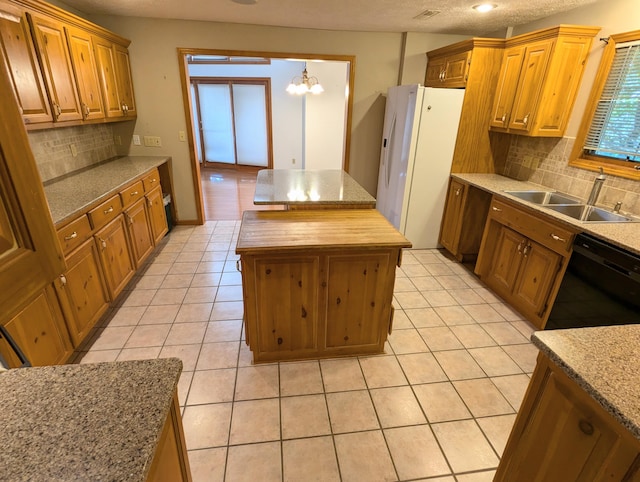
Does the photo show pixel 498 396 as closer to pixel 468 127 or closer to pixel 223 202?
pixel 468 127

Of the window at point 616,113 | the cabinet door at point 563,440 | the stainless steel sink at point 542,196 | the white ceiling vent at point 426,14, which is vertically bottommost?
the cabinet door at point 563,440

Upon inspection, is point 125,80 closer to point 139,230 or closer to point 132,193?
point 132,193

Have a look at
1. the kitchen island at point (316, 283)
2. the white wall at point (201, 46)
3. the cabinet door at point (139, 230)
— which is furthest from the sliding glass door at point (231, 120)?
the kitchen island at point (316, 283)

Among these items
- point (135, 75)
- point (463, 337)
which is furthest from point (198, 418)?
point (135, 75)

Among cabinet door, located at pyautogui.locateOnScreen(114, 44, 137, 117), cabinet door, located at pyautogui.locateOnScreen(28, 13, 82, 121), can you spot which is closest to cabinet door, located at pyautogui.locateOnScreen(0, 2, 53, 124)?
cabinet door, located at pyautogui.locateOnScreen(28, 13, 82, 121)

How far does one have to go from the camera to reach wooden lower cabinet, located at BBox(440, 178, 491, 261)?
3289 millimetres

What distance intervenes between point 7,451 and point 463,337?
8.06 feet

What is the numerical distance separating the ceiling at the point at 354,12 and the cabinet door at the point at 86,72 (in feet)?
1.74

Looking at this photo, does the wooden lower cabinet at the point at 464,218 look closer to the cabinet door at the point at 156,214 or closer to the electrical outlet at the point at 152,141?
the cabinet door at the point at 156,214

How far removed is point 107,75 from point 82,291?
2.25 metres

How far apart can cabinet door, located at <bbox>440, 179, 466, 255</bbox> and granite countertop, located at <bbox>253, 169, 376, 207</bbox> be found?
1.21m

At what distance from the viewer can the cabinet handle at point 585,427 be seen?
850mm

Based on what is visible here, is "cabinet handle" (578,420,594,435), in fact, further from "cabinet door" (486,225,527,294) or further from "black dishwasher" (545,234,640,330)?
"cabinet door" (486,225,527,294)

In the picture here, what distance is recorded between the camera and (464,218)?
335 centimetres
